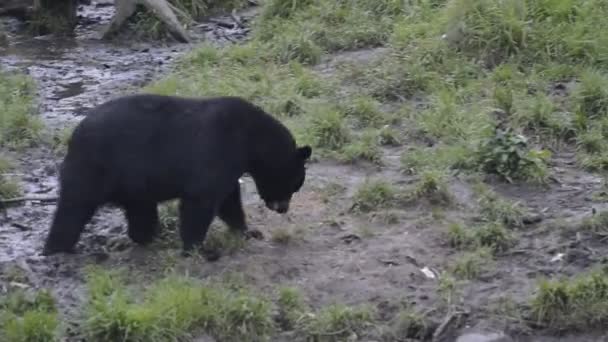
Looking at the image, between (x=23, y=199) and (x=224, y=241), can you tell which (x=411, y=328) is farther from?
(x=23, y=199)

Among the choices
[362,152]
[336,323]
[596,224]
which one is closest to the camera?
[336,323]

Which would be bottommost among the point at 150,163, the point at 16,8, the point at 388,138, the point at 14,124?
the point at 16,8

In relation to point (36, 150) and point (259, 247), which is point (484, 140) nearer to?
point (259, 247)

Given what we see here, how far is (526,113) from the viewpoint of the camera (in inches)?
369

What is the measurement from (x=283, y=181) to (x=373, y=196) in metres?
0.72

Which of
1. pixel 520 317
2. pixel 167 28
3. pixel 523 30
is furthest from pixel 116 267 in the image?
pixel 167 28

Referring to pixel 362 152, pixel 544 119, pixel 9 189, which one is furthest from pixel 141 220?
pixel 544 119

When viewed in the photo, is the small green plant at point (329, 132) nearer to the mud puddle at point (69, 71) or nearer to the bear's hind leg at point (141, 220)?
the mud puddle at point (69, 71)

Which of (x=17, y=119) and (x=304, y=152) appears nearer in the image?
Answer: (x=304, y=152)

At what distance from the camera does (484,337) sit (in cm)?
647

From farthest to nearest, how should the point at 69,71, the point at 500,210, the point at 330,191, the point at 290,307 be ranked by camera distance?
the point at 69,71, the point at 330,191, the point at 500,210, the point at 290,307

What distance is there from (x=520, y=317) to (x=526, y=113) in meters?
3.04

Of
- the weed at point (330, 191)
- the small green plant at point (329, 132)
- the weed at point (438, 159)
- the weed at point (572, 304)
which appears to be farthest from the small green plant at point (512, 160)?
the weed at point (572, 304)

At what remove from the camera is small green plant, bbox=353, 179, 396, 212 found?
8180 millimetres
